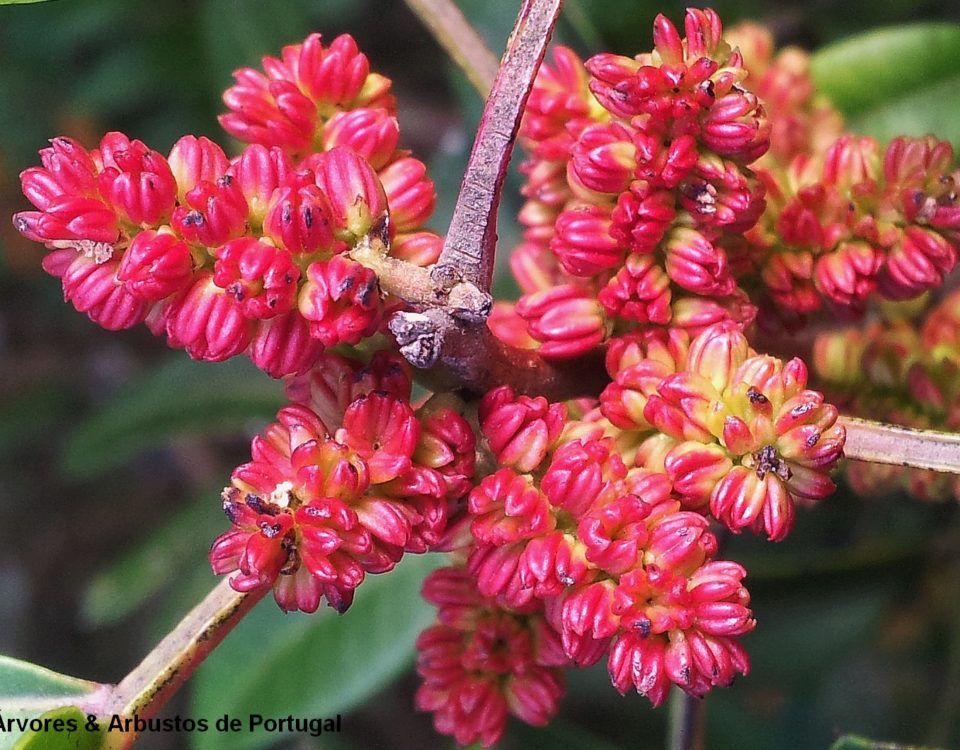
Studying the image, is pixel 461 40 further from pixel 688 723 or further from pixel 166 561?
pixel 166 561

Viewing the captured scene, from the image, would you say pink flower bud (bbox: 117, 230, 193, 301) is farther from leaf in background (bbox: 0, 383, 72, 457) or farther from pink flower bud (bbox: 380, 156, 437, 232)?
leaf in background (bbox: 0, 383, 72, 457)

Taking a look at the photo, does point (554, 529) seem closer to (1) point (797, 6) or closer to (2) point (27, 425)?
(1) point (797, 6)

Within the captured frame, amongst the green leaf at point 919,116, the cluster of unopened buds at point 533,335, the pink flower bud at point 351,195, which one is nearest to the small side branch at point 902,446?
the cluster of unopened buds at point 533,335

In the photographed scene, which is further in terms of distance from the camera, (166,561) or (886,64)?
(166,561)

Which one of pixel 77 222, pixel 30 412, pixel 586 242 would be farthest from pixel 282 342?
pixel 30 412

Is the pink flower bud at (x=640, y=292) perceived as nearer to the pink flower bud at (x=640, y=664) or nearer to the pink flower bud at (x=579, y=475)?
the pink flower bud at (x=579, y=475)

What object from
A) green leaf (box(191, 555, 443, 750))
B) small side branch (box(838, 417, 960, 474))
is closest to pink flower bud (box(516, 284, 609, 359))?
small side branch (box(838, 417, 960, 474))
